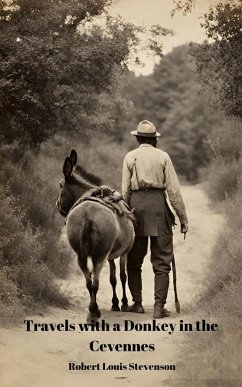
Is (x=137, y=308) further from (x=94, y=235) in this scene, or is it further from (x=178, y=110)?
(x=178, y=110)

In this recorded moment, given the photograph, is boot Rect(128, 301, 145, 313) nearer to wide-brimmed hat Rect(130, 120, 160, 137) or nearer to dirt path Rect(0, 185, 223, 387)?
dirt path Rect(0, 185, 223, 387)

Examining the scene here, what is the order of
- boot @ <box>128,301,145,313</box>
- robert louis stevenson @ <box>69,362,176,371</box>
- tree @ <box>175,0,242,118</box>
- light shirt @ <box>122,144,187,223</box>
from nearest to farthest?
robert louis stevenson @ <box>69,362,176,371</box>
light shirt @ <box>122,144,187,223</box>
boot @ <box>128,301,145,313</box>
tree @ <box>175,0,242,118</box>

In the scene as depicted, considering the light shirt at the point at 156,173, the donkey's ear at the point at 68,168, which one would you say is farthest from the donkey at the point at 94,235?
the light shirt at the point at 156,173

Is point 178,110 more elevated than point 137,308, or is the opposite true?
point 178,110

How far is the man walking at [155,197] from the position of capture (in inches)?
326

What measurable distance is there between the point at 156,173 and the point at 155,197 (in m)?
0.32

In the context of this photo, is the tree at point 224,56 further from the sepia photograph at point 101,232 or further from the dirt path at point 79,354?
the dirt path at point 79,354

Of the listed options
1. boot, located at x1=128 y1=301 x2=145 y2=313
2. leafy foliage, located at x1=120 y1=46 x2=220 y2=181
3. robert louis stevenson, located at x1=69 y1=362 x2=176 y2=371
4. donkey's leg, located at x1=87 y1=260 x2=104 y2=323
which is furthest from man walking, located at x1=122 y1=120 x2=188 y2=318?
leafy foliage, located at x1=120 y1=46 x2=220 y2=181

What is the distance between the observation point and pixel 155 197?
8.37 m

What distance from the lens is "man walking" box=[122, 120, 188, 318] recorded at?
829 centimetres

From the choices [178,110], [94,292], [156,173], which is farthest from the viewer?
[178,110]

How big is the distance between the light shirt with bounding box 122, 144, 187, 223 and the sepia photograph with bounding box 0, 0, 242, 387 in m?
0.02

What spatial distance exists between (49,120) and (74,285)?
3.11 m

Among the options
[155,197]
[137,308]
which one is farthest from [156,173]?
[137,308]
